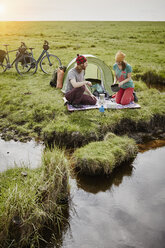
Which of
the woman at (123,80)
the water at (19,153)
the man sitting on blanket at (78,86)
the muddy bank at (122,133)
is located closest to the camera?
the water at (19,153)

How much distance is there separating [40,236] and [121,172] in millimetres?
2282

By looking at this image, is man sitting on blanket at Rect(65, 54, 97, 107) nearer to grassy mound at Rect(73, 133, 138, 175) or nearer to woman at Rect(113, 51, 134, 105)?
woman at Rect(113, 51, 134, 105)

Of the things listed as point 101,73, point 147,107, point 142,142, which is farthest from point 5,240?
point 101,73

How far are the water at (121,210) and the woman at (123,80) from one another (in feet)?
8.70

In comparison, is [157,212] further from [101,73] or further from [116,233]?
[101,73]

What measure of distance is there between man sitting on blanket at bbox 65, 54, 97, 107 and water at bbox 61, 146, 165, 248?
9.16 feet

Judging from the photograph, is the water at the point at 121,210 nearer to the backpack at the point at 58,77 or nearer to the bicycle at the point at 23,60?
the backpack at the point at 58,77

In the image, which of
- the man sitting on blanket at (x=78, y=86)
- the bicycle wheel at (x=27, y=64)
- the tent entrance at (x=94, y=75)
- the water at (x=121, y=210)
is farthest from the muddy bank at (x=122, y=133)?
the bicycle wheel at (x=27, y=64)

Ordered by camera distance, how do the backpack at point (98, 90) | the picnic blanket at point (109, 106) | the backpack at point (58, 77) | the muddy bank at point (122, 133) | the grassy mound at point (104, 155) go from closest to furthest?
the grassy mound at point (104, 155) → the muddy bank at point (122, 133) → the picnic blanket at point (109, 106) → the backpack at point (98, 90) → the backpack at point (58, 77)

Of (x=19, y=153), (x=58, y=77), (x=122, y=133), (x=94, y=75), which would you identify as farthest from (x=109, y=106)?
(x=19, y=153)

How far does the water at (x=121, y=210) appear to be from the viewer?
368cm

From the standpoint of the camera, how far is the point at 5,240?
11.2 feet

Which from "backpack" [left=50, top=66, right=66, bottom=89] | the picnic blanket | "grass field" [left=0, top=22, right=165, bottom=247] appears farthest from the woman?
"backpack" [left=50, top=66, right=66, bottom=89]

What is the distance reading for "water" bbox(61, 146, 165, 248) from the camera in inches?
145
